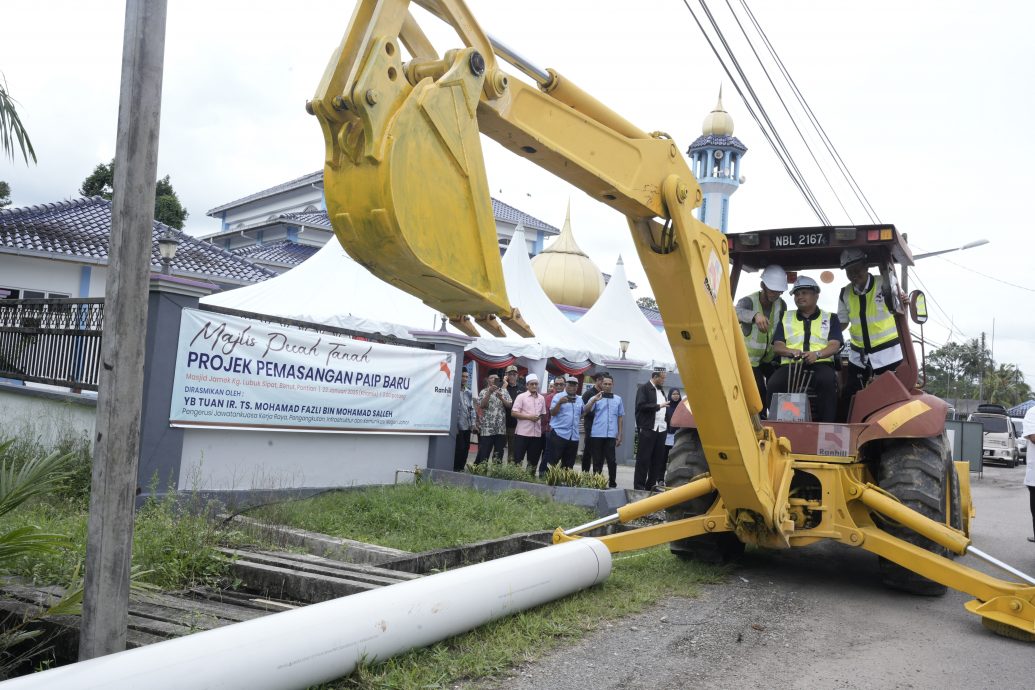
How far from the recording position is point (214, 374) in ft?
28.9

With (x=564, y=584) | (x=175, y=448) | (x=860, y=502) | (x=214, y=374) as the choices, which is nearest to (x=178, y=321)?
(x=214, y=374)

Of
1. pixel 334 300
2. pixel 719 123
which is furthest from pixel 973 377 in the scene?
pixel 334 300

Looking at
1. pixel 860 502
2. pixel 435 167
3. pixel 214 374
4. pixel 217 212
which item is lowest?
pixel 860 502

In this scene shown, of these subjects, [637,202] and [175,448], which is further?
[175,448]

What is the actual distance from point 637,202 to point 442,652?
2775 mm

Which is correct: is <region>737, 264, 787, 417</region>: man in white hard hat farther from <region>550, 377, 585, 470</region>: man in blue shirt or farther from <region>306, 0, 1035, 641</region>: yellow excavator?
<region>550, 377, 585, 470</region>: man in blue shirt

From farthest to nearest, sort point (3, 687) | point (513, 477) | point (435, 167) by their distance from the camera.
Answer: point (513, 477)
point (435, 167)
point (3, 687)

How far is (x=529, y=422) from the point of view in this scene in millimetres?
12531

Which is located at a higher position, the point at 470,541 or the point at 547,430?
the point at 547,430

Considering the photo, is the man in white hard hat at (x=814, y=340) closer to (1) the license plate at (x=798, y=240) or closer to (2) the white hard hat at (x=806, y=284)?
(2) the white hard hat at (x=806, y=284)

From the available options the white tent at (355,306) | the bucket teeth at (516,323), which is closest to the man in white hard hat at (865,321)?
the bucket teeth at (516,323)

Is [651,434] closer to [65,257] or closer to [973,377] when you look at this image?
[65,257]

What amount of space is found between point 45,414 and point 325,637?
742 centimetres

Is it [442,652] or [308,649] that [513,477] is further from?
[308,649]
